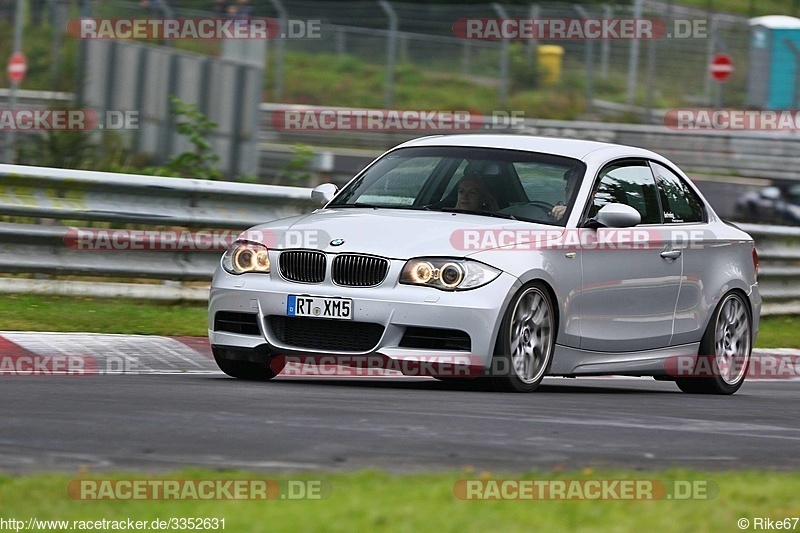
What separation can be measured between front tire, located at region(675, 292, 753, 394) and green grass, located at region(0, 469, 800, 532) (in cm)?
496

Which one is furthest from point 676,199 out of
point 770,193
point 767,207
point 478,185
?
point 770,193

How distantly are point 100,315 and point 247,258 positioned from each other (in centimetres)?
280

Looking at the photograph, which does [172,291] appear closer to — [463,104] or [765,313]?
[765,313]

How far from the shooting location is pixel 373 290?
8258 mm

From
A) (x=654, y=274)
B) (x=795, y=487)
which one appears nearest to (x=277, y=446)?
(x=795, y=487)

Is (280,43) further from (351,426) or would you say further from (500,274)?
(351,426)

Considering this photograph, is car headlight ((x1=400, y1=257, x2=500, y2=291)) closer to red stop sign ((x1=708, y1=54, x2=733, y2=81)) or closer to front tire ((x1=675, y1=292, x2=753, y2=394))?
front tire ((x1=675, y1=292, x2=753, y2=394))

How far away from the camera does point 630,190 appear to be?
9.85 m

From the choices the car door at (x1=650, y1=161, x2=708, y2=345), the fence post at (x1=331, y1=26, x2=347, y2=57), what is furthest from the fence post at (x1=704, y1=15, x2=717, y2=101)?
the car door at (x1=650, y1=161, x2=708, y2=345)

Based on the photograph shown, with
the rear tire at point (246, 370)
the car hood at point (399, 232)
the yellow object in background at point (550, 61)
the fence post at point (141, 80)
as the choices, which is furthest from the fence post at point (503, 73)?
the rear tire at point (246, 370)

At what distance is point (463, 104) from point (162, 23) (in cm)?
1117

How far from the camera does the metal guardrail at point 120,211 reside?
38.1 ft

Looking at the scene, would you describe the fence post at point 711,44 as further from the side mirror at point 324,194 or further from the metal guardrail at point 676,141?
the side mirror at point 324,194

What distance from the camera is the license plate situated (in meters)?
8.27
